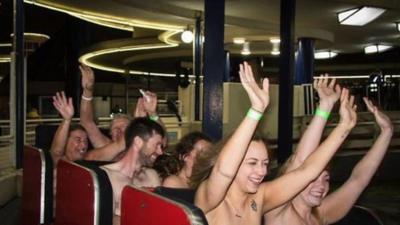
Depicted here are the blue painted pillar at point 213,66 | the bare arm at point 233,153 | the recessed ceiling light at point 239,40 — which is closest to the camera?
the bare arm at point 233,153

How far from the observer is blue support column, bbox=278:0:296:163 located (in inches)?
251

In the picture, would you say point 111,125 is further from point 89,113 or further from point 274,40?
point 274,40

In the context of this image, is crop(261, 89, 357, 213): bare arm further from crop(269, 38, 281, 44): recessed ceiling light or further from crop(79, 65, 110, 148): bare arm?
crop(269, 38, 281, 44): recessed ceiling light

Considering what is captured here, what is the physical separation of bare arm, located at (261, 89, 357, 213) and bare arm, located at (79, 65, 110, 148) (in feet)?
5.81

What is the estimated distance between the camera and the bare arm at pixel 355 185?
2.21 metres

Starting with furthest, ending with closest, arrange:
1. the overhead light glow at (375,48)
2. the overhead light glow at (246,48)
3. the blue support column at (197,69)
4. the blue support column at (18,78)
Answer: the overhead light glow at (375,48) → the overhead light glow at (246,48) → the blue support column at (197,69) → the blue support column at (18,78)

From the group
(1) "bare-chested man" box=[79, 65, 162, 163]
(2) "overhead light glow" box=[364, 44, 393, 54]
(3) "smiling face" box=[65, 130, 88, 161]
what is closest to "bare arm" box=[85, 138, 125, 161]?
(1) "bare-chested man" box=[79, 65, 162, 163]

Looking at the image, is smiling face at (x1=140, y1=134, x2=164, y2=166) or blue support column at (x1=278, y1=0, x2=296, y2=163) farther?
blue support column at (x1=278, y1=0, x2=296, y2=163)

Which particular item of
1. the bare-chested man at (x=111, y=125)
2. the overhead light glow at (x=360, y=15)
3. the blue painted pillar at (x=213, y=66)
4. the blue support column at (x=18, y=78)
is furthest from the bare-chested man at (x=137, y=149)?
the overhead light glow at (x=360, y=15)

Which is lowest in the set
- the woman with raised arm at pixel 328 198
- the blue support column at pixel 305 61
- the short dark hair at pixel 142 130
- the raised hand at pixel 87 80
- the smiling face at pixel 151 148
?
the woman with raised arm at pixel 328 198

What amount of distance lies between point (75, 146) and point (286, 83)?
3890 mm

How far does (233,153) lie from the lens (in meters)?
1.57

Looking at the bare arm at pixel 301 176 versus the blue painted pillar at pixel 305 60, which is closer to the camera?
the bare arm at pixel 301 176

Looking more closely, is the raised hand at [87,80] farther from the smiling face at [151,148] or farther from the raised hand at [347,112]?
the raised hand at [347,112]
